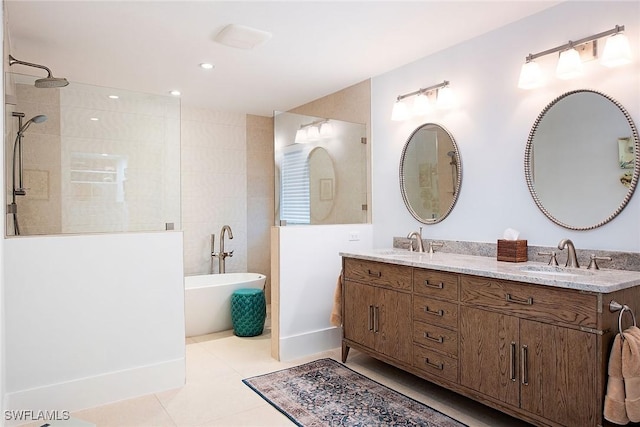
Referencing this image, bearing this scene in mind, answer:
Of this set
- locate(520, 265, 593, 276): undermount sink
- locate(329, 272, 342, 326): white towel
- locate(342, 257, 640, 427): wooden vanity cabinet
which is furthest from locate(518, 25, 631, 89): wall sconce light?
locate(329, 272, 342, 326): white towel

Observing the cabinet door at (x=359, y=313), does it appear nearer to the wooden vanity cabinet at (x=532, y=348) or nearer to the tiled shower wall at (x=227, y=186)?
the wooden vanity cabinet at (x=532, y=348)

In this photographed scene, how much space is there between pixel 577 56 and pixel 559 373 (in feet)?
5.52

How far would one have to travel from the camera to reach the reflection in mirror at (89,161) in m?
2.60

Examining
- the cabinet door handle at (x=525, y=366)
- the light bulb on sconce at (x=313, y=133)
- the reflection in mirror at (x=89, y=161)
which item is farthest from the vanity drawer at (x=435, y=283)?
the reflection in mirror at (x=89, y=161)

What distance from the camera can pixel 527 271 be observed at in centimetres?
231

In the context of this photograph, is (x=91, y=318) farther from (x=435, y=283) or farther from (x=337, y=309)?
(x=435, y=283)

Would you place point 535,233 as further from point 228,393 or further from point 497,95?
point 228,393

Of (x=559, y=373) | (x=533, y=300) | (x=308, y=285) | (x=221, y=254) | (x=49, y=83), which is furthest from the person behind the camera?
(x=221, y=254)

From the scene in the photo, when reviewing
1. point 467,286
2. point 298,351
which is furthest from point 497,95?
point 298,351

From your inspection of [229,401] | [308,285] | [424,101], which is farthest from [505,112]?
[229,401]

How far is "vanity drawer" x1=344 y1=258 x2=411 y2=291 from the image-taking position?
2.85m

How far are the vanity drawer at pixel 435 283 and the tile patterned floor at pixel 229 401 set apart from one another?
67 centimetres

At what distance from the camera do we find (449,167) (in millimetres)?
3283

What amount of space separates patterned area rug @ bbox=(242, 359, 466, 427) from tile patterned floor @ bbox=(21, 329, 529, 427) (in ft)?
0.29
